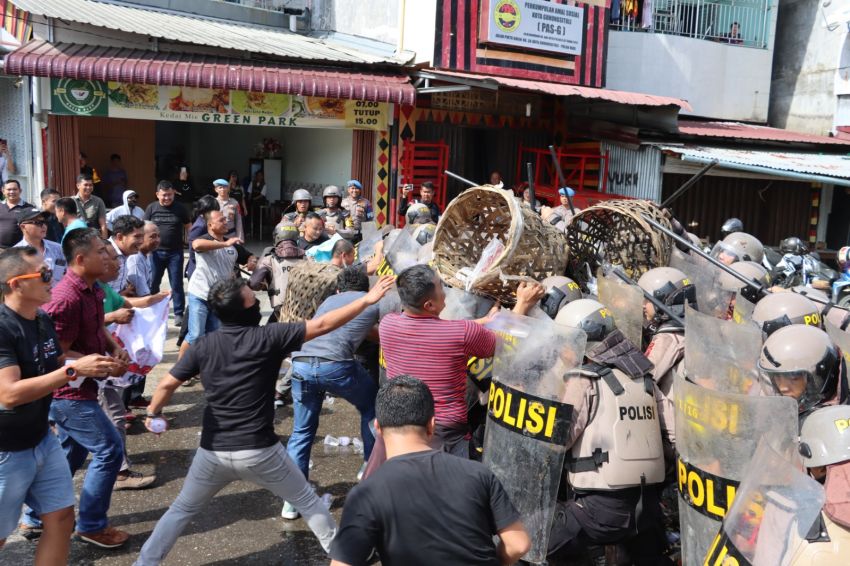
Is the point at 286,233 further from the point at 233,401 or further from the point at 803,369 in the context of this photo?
the point at 803,369

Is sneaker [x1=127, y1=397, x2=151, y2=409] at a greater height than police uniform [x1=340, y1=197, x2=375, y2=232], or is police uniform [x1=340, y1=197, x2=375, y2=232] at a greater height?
police uniform [x1=340, y1=197, x2=375, y2=232]

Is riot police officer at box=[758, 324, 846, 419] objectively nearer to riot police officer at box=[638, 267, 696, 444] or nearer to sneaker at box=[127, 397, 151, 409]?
riot police officer at box=[638, 267, 696, 444]

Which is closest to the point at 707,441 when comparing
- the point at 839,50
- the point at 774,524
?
the point at 774,524

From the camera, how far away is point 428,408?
2732 mm

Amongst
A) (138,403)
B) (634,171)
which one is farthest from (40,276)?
(634,171)

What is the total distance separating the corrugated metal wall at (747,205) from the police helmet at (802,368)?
11.5 m

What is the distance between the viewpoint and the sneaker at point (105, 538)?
4.40m

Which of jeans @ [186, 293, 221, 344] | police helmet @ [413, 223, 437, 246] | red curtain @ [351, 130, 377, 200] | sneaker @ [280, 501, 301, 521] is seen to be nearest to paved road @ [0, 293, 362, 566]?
sneaker @ [280, 501, 301, 521]

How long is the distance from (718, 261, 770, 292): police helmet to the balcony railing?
36.4 ft

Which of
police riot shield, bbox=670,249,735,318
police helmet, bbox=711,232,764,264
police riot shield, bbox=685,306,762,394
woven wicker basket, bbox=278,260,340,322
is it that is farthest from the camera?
police helmet, bbox=711,232,764,264

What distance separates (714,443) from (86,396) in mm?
3205

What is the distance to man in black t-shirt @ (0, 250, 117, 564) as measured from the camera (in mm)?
3420

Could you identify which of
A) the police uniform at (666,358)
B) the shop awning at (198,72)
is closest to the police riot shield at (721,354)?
the police uniform at (666,358)

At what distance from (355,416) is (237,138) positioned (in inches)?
511
